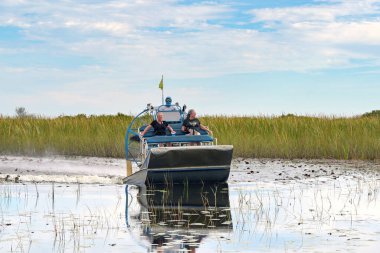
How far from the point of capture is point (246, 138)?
27891mm

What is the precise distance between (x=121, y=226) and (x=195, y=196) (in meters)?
4.71

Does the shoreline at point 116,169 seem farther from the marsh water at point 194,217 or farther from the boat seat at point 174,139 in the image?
the boat seat at point 174,139

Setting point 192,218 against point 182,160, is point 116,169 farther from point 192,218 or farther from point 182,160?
point 192,218

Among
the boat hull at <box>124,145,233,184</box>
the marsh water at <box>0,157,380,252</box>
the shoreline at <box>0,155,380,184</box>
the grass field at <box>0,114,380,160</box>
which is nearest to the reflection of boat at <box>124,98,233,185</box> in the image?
the boat hull at <box>124,145,233,184</box>

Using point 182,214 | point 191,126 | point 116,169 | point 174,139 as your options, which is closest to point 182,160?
point 174,139

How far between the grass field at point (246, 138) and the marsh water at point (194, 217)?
771cm

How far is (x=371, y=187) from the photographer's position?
17375 mm

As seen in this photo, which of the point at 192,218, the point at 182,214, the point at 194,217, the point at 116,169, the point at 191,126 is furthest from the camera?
the point at 116,169

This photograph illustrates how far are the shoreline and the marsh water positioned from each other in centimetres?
119

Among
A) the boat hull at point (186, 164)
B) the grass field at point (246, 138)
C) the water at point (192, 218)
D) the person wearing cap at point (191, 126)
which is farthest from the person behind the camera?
the grass field at point (246, 138)

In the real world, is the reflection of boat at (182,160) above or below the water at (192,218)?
above

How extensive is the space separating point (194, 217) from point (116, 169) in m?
11.1

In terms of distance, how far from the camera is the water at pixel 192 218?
32.6ft

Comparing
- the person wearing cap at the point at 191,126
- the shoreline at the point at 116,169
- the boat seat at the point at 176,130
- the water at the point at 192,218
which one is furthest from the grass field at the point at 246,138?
the person wearing cap at the point at 191,126
